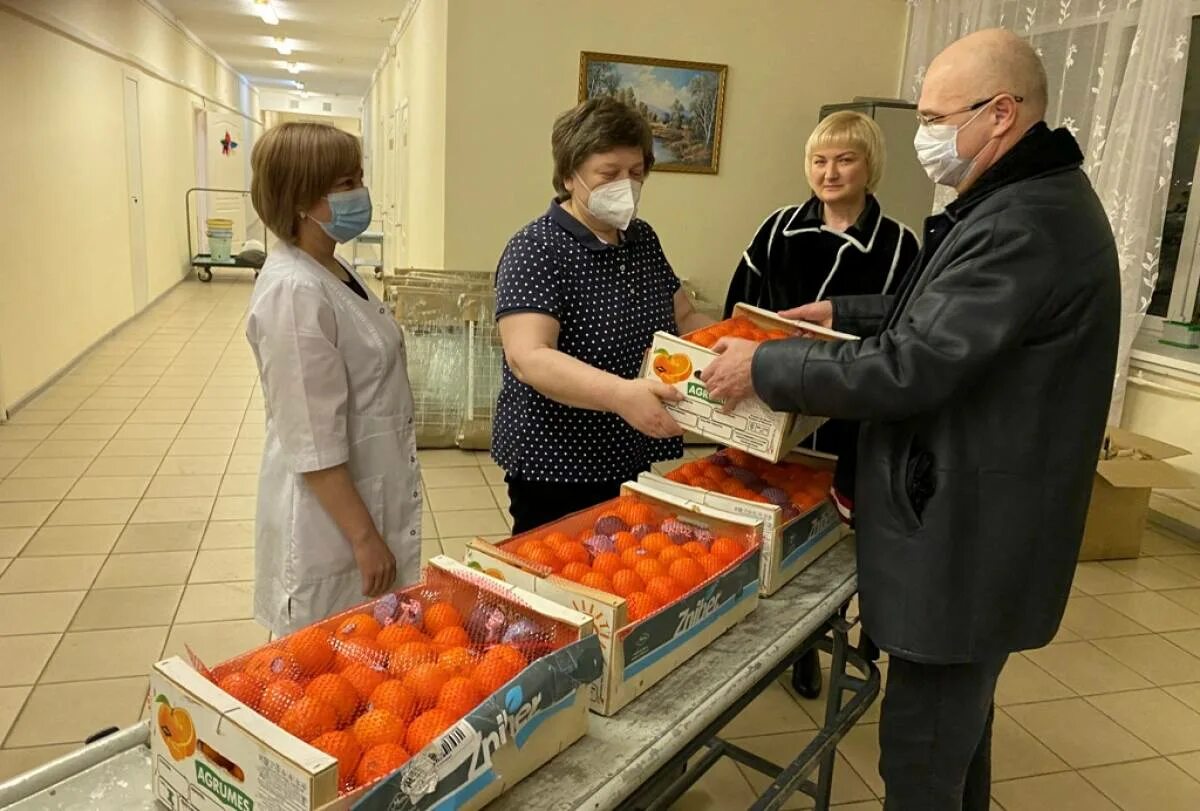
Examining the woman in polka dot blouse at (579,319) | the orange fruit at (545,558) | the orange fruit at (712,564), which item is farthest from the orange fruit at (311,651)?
the woman in polka dot blouse at (579,319)

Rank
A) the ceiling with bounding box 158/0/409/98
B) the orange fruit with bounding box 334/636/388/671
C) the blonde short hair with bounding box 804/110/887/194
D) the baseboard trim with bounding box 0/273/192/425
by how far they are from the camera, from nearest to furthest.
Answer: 1. the orange fruit with bounding box 334/636/388/671
2. the blonde short hair with bounding box 804/110/887/194
3. the baseboard trim with bounding box 0/273/192/425
4. the ceiling with bounding box 158/0/409/98

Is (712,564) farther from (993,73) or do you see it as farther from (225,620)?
(225,620)

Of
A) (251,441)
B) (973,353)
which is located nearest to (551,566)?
(973,353)

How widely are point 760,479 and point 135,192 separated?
320 inches

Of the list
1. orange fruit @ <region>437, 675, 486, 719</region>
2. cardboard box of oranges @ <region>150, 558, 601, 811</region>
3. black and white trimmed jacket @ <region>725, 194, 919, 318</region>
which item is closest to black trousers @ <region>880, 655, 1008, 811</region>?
cardboard box of oranges @ <region>150, 558, 601, 811</region>

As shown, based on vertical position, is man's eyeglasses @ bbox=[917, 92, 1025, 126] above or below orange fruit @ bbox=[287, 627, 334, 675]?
above

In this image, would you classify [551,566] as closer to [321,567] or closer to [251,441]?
[321,567]

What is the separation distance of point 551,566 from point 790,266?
4.35 ft

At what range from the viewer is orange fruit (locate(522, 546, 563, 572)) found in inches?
51.8

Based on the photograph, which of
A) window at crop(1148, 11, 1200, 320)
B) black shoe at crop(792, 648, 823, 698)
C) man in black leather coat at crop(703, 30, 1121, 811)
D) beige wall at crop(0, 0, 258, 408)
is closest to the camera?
man in black leather coat at crop(703, 30, 1121, 811)

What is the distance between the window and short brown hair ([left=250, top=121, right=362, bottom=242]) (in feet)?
13.3

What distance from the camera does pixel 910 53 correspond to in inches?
218

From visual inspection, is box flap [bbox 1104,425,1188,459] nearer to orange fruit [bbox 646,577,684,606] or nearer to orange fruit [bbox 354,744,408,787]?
orange fruit [bbox 646,577,684,606]

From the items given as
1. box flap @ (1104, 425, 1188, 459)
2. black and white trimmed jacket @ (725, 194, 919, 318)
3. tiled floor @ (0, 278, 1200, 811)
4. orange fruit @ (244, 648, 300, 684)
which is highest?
black and white trimmed jacket @ (725, 194, 919, 318)
